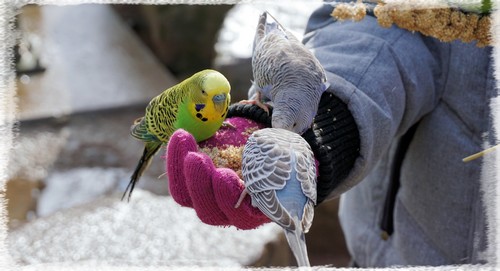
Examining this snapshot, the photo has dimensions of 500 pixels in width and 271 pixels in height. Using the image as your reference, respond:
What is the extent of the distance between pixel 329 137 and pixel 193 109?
18 centimetres

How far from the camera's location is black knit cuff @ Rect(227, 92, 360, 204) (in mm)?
741

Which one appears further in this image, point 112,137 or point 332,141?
point 112,137

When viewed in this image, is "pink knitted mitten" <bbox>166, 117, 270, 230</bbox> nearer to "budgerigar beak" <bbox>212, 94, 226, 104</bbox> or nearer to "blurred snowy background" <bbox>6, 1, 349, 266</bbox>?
"budgerigar beak" <bbox>212, 94, 226, 104</bbox>

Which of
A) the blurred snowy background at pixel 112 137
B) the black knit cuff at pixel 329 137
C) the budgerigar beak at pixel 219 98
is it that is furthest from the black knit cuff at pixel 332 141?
the blurred snowy background at pixel 112 137

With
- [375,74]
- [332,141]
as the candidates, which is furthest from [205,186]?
[375,74]

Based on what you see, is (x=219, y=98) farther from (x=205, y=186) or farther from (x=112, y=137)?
(x=112, y=137)

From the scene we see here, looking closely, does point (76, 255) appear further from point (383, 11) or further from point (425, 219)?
point (383, 11)

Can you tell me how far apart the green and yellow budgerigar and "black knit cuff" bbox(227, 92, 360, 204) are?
0.07 m

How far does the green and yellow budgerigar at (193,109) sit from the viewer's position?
730mm

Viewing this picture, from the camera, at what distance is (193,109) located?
0.76 metres

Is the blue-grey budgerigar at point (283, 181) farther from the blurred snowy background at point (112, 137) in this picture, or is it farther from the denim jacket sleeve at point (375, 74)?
the blurred snowy background at point (112, 137)

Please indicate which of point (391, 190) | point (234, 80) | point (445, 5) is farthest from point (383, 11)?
point (234, 80)

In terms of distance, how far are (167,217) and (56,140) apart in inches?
35.9

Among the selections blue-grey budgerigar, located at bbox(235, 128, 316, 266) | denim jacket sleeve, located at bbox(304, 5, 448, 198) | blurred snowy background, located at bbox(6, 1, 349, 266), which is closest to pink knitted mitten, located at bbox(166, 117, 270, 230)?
blue-grey budgerigar, located at bbox(235, 128, 316, 266)
